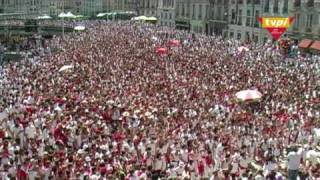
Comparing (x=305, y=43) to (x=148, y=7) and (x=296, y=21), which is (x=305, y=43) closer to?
(x=296, y=21)

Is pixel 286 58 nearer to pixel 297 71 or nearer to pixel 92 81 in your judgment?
pixel 297 71

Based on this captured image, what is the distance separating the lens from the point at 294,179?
1602 centimetres

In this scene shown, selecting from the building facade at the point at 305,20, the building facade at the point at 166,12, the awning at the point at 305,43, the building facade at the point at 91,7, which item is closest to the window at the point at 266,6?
the building facade at the point at 305,20

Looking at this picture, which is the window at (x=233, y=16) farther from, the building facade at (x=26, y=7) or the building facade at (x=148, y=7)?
the building facade at (x=26, y=7)

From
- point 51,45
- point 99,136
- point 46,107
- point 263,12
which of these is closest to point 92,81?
point 46,107

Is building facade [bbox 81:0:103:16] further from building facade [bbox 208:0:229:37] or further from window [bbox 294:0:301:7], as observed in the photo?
window [bbox 294:0:301:7]

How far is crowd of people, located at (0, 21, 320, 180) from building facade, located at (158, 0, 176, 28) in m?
49.5

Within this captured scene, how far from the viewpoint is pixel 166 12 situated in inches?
3642

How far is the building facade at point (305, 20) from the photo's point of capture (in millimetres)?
52406

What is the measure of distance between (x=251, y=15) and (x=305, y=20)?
12.3m

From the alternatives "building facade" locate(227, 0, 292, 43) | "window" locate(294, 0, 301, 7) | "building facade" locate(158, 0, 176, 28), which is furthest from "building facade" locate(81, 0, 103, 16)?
"window" locate(294, 0, 301, 7)

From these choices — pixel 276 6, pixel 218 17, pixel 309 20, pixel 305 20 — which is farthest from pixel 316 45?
pixel 218 17

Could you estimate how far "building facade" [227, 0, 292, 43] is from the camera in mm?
60281

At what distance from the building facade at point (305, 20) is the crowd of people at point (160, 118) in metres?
13.2
